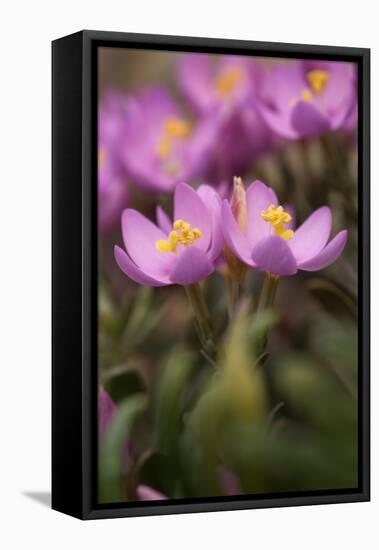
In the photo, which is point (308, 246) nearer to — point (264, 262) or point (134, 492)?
point (264, 262)

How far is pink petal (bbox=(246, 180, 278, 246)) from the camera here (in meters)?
2.34

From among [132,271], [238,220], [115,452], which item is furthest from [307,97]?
[115,452]

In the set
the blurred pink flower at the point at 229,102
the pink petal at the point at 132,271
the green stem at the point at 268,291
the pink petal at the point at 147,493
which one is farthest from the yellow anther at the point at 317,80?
the pink petal at the point at 147,493

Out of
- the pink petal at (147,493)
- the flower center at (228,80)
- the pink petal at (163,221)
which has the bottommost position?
the pink petal at (147,493)

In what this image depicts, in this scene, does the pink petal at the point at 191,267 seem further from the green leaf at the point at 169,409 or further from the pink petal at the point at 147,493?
the pink petal at the point at 147,493

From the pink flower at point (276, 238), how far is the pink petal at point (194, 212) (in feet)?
0.14

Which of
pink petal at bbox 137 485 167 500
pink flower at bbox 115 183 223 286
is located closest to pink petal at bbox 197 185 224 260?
pink flower at bbox 115 183 223 286

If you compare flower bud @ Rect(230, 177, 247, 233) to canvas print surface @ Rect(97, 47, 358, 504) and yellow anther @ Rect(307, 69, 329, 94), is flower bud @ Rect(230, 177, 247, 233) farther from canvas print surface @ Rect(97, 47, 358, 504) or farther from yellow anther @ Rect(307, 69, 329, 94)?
yellow anther @ Rect(307, 69, 329, 94)

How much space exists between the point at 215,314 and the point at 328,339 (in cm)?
30

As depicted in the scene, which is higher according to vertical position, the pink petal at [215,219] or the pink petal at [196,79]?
the pink petal at [196,79]

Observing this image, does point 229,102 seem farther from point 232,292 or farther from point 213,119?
point 232,292

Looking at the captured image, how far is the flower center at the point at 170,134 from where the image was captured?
2453 mm

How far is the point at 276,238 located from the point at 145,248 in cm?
27

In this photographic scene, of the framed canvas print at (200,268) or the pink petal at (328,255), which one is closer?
the framed canvas print at (200,268)
